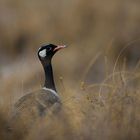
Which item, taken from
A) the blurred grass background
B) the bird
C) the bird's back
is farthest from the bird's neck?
the blurred grass background

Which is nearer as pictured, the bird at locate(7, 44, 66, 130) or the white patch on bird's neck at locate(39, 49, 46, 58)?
the bird at locate(7, 44, 66, 130)

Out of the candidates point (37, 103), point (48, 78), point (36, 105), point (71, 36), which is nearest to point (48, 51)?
point (48, 78)

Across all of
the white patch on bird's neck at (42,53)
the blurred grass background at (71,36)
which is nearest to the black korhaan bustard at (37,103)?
the white patch on bird's neck at (42,53)

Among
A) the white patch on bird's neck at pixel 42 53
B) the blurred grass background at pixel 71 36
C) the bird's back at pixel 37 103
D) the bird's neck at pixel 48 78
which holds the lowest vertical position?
the blurred grass background at pixel 71 36

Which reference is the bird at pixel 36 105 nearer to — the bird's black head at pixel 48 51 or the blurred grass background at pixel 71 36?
the bird's black head at pixel 48 51

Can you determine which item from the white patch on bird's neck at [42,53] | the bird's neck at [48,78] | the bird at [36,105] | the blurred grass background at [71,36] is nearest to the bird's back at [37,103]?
the bird at [36,105]

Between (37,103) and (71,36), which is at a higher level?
(37,103)

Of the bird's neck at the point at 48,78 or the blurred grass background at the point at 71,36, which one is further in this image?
the blurred grass background at the point at 71,36

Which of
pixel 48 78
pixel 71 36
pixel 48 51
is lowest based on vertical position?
pixel 71 36

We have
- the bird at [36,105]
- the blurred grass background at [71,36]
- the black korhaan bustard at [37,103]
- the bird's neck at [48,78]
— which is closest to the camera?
the bird at [36,105]

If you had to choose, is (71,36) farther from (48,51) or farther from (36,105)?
(36,105)

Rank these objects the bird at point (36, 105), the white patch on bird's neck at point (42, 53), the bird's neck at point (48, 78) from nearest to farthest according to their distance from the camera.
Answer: the bird at point (36, 105) < the bird's neck at point (48, 78) < the white patch on bird's neck at point (42, 53)

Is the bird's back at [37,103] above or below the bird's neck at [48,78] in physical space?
above

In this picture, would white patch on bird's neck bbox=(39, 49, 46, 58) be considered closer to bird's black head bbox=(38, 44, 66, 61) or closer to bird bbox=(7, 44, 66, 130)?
bird's black head bbox=(38, 44, 66, 61)
